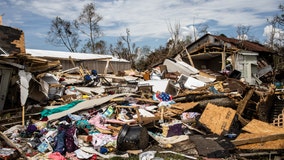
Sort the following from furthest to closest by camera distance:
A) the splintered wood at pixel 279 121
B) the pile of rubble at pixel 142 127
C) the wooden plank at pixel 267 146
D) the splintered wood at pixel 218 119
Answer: the splintered wood at pixel 279 121 → the splintered wood at pixel 218 119 → the pile of rubble at pixel 142 127 → the wooden plank at pixel 267 146

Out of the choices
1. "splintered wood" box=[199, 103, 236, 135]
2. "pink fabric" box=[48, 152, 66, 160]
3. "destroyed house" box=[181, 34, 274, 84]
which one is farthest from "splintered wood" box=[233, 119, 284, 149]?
"destroyed house" box=[181, 34, 274, 84]

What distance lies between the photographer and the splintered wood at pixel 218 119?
766 centimetres

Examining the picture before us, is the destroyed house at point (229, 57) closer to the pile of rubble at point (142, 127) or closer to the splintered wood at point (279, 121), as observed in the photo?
the pile of rubble at point (142, 127)

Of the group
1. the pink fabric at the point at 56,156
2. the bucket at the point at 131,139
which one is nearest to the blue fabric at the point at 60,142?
the pink fabric at the point at 56,156

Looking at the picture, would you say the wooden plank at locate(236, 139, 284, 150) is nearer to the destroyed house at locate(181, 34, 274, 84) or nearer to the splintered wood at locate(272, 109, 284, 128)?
the splintered wood at locate(272, 109, 284, 128)

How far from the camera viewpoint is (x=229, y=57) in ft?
72.0

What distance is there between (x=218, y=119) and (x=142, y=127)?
2.68 m

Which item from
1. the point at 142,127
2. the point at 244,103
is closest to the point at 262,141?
the point at 244,103

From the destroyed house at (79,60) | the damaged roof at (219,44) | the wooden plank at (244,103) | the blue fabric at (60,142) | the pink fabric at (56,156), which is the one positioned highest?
the damaged roof at (219,44)

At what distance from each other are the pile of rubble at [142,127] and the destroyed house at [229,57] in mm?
9152

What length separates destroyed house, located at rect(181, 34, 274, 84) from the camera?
2084cm

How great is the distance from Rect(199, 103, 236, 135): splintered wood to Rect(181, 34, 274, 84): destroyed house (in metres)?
12.6

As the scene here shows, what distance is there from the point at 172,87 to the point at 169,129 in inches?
250

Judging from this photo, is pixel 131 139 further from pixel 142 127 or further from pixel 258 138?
pixel 258 138
